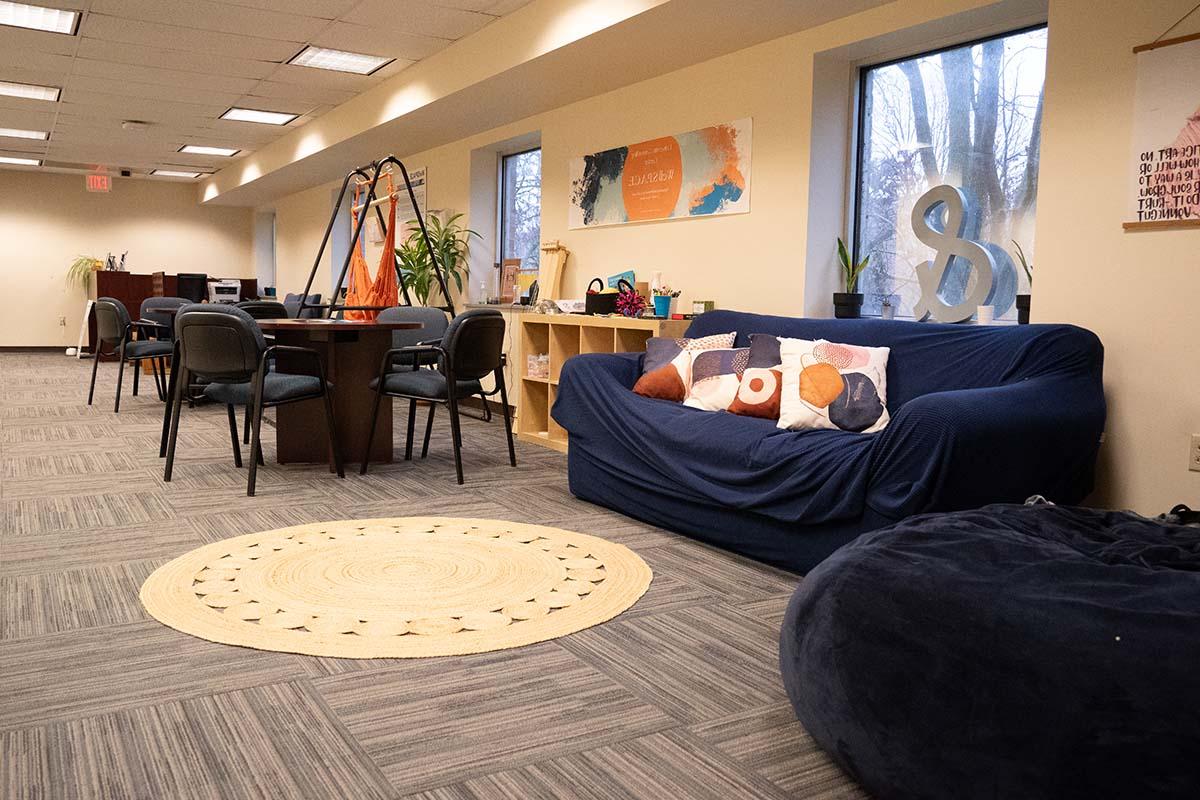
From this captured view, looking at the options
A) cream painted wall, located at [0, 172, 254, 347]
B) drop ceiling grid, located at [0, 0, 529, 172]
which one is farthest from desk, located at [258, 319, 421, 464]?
cream painted wall, located at [0, 172, 254, 347]

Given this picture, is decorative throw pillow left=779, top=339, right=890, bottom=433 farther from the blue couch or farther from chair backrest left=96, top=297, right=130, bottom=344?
chair backrest left=96, top=297, right=130, bottom=344

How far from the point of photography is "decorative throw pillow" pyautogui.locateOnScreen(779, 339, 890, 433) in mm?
3600

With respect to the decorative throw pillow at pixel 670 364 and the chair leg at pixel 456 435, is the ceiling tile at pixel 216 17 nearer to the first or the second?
the chair leg at pixel 456 435

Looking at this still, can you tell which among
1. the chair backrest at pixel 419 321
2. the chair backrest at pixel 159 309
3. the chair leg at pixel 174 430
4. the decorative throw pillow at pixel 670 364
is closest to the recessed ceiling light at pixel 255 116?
the chair backrest at pixel 159 309

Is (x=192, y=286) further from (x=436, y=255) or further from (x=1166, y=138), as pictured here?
(x=1166, y=138)

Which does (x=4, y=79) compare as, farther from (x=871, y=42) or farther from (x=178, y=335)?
(x=871, y=42)

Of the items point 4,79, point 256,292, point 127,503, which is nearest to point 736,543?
point 127,503

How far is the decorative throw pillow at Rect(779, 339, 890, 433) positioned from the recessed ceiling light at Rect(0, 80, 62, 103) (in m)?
7.41

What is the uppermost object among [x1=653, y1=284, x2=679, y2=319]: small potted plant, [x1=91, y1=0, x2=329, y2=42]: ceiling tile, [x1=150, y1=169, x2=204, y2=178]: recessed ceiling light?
[x1=150, y1=169, x2=204, y2=178]: recessed ceiling light

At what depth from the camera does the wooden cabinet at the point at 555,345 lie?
5418 millimetres

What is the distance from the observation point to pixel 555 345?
19.7 ft

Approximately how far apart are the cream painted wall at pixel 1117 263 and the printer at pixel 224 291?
9775mm

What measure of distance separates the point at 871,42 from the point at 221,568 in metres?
3.76

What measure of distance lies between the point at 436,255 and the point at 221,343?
14.4ft
